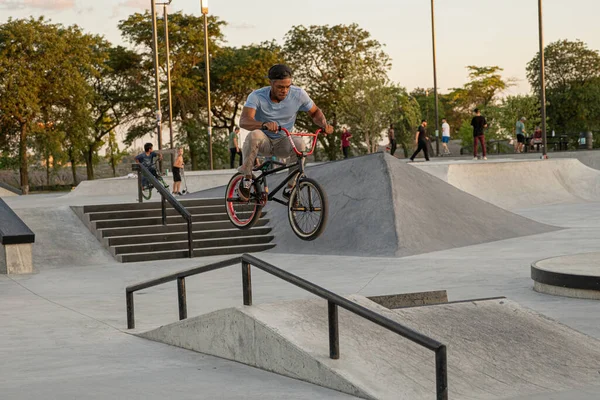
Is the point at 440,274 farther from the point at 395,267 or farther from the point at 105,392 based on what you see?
the point at 105,392

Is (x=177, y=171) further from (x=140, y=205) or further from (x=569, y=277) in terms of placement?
(x=569, y=277)

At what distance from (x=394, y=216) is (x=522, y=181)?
12.2 meters

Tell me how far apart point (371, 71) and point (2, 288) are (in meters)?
50.3

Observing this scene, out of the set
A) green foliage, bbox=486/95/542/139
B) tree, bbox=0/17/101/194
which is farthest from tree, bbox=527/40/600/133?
tree, bbox=0/17/101/194

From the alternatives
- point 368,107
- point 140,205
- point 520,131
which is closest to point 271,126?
point 140,205

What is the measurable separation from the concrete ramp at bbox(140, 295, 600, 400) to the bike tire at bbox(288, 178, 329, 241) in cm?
90

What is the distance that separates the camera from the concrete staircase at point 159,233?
16766 mm

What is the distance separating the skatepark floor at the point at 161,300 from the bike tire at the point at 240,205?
A: 1.52 meters

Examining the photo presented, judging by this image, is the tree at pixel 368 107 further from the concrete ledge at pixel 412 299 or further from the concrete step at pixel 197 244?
the concrete ledge at pixel 412 299

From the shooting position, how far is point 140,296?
11.8 m

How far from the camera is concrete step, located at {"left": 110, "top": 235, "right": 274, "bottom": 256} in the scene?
16719mm

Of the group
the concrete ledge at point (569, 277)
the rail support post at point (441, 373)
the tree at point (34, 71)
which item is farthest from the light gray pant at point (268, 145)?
the tree at point (34, 71)

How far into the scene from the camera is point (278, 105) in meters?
7.18

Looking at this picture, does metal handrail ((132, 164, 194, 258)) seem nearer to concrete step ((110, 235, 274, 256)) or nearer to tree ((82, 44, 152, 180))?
concrete step ((110, 235, 274, 256))
